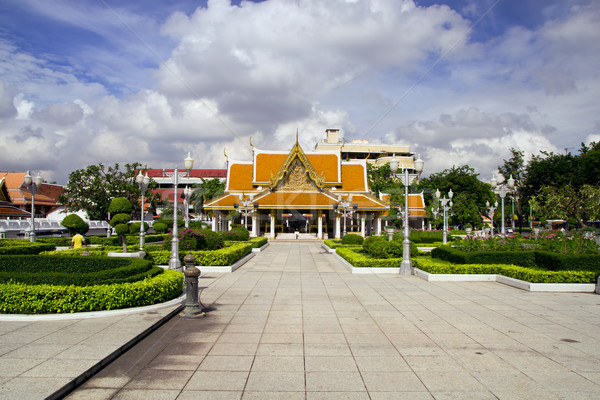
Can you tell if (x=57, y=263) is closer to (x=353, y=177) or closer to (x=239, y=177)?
(x=239, y=177)

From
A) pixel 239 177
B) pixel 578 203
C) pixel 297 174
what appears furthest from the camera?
pixel 239 177

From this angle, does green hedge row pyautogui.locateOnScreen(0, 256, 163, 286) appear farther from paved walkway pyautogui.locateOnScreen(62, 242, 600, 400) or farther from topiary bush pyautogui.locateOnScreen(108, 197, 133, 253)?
topiary bush pyautogui.locateOnScreen(108, 197, 133, 253)

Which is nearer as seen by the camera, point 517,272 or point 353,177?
point 517,272

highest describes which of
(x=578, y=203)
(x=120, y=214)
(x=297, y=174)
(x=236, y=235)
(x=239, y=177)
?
(x=239, y=177)

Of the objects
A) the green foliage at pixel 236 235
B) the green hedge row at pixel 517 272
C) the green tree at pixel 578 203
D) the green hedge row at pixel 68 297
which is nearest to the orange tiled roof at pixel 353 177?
the green tree at pixel 578 203

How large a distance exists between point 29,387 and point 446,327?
680 cm

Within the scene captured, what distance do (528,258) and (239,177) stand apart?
35.3m

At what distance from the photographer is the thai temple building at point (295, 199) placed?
126 feet

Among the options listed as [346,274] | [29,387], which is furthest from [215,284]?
[29,387]

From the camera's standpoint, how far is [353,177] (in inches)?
1855

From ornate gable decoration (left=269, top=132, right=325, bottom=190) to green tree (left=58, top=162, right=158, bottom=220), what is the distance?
19.9m

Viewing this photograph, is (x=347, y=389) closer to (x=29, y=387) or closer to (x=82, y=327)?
(x=29, y=387)

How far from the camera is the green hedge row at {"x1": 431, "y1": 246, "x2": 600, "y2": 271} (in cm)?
1284

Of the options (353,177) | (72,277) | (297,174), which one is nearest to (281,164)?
(297,174)
